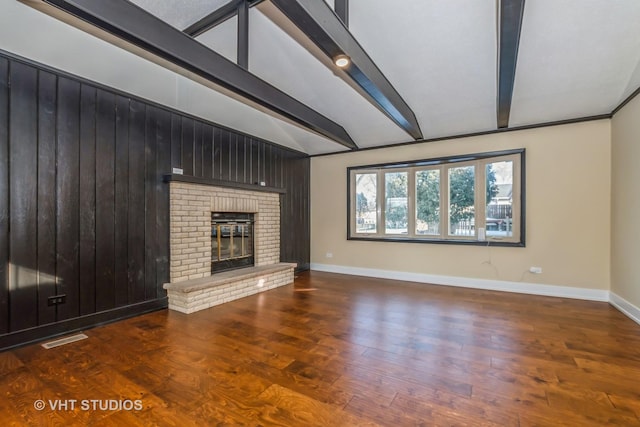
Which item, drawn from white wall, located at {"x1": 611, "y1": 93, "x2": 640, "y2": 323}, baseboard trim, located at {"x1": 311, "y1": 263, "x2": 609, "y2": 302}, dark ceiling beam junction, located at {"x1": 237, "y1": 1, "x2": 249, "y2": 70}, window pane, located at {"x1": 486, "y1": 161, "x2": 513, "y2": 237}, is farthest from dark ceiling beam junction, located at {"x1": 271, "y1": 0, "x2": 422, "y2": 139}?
baseboard trim, located at {"x1": 311, "y1": 263, "x2": 609, "y2": 302}

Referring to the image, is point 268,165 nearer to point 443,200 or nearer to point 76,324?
point 443,200

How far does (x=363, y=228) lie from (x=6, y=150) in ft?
16.8

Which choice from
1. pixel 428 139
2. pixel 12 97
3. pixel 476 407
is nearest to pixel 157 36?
pixel 12 97

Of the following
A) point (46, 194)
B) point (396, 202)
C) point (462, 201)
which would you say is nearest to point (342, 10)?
point (46, 194)

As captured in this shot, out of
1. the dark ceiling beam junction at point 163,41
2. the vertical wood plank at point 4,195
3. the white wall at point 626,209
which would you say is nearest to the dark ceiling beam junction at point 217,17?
the dark ceiling beam junction at point 163,41

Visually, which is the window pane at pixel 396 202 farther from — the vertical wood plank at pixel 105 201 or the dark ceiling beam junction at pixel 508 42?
the vertical wood plank at pixel 105 201

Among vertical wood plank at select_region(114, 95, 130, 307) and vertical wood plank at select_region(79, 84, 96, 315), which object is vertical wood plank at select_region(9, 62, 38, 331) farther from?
vertical wood plank at select_region(114, 95, 130, 307)

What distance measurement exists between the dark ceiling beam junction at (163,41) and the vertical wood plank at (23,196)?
2.59 feet

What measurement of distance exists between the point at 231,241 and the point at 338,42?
11.4 ft

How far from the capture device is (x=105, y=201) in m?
3.30

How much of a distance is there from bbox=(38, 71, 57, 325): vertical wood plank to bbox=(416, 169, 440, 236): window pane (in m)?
5.11

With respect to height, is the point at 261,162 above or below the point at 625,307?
above

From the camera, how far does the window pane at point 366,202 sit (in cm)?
600

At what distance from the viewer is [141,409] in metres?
1.82
